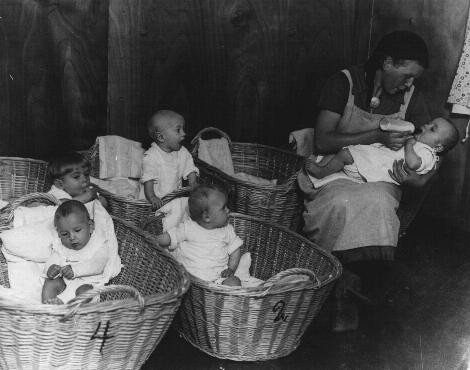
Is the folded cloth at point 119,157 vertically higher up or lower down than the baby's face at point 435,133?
lower down

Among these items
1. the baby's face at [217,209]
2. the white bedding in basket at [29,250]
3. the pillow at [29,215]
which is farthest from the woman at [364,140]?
the pillow at [29,215]

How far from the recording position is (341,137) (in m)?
3.86

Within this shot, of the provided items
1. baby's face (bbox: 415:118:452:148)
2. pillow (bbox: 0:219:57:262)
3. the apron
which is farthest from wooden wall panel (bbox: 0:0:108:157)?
baby's face (bbox: 415:118:452:148)

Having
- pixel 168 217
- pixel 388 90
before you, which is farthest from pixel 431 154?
pixel 168 217

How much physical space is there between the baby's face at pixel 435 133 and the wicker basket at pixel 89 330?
1641 millimetres

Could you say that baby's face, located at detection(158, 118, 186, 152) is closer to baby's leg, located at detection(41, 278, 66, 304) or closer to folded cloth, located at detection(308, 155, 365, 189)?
folded cloth, located at detection(308, 155, 365, 189)

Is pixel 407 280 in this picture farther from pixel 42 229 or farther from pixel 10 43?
pixel 10 43

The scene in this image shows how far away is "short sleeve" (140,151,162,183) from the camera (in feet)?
13.1

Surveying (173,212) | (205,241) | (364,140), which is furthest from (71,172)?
(364,140)

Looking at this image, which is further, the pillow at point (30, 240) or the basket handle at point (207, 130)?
the basket handle at point (207, 130)

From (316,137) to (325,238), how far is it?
572 mm

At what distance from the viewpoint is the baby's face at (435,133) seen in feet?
12.6

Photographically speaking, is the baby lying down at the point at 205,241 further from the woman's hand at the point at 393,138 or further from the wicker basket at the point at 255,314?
the woman's hand at the point at 393,138

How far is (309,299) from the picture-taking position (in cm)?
308
